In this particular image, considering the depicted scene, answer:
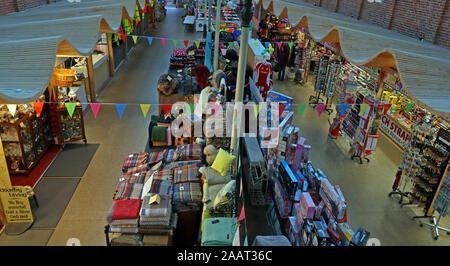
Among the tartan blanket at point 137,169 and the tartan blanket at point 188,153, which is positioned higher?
the tartan blanket at point 188,153

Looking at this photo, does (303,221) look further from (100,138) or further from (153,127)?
(100,138)

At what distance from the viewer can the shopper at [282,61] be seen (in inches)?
537

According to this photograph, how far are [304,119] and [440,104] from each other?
6.76 m

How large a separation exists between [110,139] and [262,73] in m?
4.62

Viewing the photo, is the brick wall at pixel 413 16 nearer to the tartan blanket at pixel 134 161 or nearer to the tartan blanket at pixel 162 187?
the tartan blanket at pixel 162 187

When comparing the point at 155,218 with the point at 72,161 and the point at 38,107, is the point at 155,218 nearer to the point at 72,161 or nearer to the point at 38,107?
the point at 72,161

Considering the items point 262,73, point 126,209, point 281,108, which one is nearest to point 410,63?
point 281,108

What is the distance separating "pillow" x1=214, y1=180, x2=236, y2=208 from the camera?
4.77 metres

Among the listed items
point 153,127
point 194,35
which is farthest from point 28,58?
point 194,35

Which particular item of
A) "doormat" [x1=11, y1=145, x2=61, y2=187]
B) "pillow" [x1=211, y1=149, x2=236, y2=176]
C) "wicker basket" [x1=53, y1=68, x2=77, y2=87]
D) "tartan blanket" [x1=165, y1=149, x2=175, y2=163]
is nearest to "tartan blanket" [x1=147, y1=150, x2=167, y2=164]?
"tartan blanket" [x1=165, y1=149, x2=175, y2=163]

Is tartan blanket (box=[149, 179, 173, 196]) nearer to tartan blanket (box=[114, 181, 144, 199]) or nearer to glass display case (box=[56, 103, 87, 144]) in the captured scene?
tartan blanket (box=[114, 181, 144, 199])

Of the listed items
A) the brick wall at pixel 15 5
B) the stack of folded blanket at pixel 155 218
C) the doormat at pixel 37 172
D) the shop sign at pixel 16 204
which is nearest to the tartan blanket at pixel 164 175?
the stack of folded blanket at pixel 155 218

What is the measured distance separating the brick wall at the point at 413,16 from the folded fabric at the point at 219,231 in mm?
6094

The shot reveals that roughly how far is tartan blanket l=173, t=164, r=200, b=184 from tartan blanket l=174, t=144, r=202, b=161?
353mm
